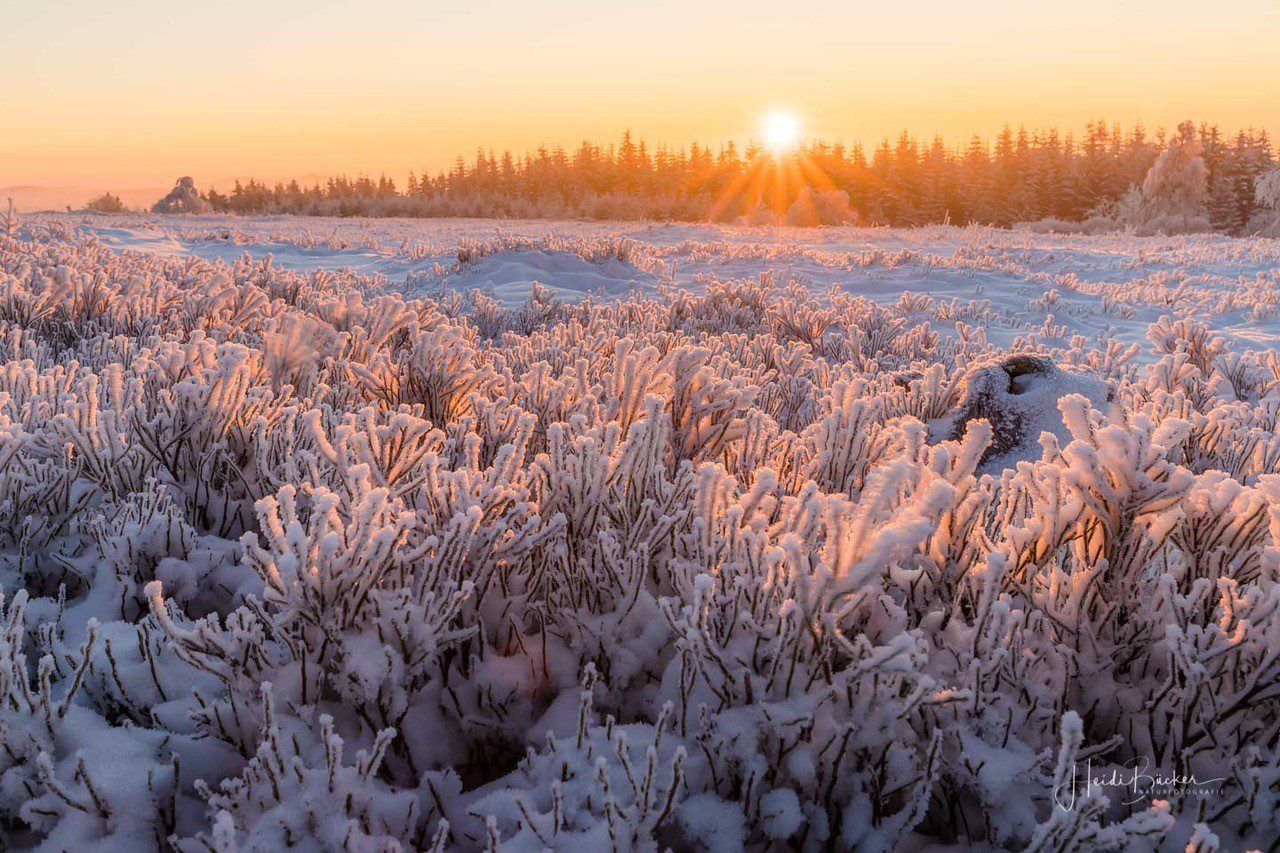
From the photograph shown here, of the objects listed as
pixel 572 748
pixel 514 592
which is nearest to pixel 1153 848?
pixel 572 748

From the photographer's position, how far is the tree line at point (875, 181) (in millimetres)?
49719

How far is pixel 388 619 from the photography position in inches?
57.8

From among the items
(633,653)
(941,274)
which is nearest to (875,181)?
(941,274)

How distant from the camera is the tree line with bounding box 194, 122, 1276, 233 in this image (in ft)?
163

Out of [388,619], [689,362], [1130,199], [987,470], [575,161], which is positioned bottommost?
[987,470]

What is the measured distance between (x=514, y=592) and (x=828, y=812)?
0.87 m

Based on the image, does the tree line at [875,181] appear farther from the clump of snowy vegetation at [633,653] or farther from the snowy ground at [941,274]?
the clump of snowy vegetation at [633,653]

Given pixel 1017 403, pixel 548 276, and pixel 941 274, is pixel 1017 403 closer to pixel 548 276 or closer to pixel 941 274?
pixel 548 276

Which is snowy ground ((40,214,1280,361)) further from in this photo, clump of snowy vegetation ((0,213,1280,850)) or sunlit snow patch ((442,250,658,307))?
clump of snowy vegetation ((0,213,1280,850))

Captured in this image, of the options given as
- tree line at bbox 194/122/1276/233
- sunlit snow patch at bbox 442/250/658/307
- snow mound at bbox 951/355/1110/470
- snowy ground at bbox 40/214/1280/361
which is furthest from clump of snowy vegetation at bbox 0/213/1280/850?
tree line at bbox 194/122/1276/233

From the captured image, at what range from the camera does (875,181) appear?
58531 millimetres

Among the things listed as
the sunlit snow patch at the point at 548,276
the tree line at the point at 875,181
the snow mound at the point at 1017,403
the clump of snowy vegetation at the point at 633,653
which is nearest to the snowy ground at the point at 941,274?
the sunlit snow patch at the point at 548,276

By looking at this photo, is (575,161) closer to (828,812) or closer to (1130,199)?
(1130,199)

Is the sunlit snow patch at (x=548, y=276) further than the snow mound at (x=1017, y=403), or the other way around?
the sunlit snow patch at (x=548, y=276)
